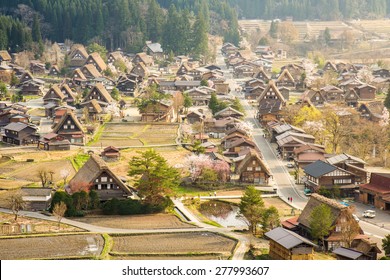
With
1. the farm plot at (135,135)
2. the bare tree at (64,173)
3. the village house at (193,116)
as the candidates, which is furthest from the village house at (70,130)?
the village house at (193,116)

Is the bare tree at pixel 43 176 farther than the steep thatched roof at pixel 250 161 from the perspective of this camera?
No

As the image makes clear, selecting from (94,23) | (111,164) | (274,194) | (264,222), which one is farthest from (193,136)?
(94,23)

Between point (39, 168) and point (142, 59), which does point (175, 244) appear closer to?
point (39, 168)

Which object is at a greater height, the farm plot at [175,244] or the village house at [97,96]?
the village house at [97,96]

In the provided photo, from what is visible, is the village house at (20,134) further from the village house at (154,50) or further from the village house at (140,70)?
the village house at (154,50)

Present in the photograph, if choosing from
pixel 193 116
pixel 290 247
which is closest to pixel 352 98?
pixel 193 116

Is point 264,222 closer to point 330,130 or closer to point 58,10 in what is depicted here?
point 330,130
